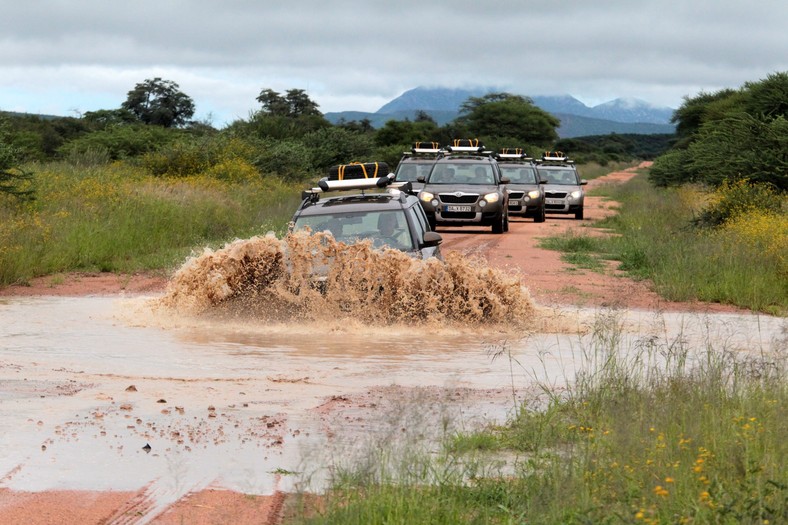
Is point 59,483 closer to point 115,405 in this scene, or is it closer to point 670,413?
point 115,405

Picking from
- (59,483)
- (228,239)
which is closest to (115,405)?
(59,483)

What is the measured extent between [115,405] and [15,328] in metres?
5.22

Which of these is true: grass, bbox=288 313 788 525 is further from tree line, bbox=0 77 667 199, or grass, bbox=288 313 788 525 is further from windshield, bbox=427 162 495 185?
windshield, bbox=427 162 495 185

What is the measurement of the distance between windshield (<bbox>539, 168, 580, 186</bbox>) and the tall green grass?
1096 centimetres

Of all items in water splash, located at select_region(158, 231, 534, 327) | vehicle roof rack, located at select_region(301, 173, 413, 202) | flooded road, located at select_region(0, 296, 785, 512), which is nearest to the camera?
flooded road, located at select_region(0, 296, 785, 512)

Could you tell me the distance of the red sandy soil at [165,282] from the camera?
20.0ft

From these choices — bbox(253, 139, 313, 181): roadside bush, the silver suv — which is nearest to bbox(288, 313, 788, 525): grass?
the silver suv

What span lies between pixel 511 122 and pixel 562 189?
6752cm

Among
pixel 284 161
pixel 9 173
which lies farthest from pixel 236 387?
pixel 284 161

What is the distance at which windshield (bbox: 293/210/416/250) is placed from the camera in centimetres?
1412

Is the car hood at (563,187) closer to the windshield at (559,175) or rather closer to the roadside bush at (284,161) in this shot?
the windshield at (559,175)

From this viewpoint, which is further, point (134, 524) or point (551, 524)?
point (134, 524)

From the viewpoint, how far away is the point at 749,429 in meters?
Answer: 6.39

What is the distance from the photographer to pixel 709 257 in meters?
18.3
